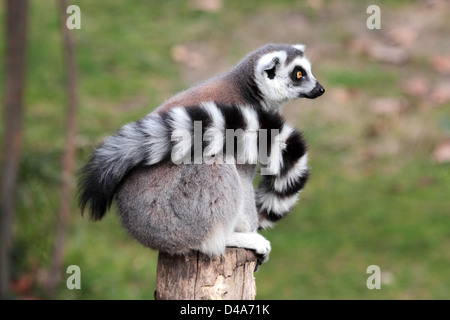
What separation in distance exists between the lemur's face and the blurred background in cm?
105

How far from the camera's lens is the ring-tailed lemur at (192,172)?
3.07m

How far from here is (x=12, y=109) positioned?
552 centimetres

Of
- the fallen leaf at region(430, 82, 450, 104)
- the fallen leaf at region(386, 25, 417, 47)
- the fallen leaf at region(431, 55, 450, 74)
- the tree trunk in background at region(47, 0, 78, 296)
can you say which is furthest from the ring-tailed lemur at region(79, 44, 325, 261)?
the fallen leaf at region(386, 25, 417, 47)

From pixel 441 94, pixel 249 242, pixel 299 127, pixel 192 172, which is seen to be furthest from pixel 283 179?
pixel 441 94

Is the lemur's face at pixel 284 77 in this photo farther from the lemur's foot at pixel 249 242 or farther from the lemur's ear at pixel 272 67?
the lemur's foot at pixel 249 242

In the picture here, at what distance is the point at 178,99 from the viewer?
3475 mm

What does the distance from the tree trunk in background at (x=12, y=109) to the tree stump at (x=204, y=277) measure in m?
2.70

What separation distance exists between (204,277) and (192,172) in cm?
49

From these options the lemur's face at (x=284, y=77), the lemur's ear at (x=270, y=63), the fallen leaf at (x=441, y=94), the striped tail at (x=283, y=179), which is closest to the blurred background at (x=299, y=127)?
the fallen leaf at (x=441, y=94)

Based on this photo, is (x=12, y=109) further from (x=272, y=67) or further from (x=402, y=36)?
(x=402, y=36)

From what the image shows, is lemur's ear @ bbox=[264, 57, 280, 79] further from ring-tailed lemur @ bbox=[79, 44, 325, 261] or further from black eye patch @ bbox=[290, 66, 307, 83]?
ring-tailed lemur @ bbox=[79, 44, 325, 261]
